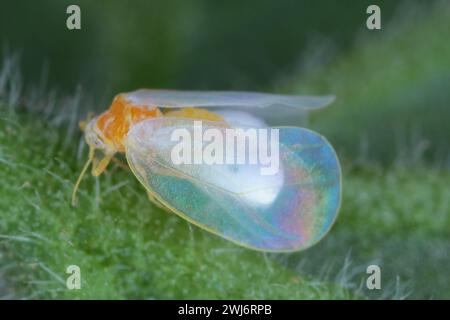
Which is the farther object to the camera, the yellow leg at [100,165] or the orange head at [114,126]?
the orange head at [114,126]

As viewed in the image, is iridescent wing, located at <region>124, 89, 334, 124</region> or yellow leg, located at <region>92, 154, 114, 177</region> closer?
yellow leg, located at <region>92, 154, 114, 177</region>

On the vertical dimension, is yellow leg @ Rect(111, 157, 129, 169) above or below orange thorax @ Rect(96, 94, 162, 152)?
below

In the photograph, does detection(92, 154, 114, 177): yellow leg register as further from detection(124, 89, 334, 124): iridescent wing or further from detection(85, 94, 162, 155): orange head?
detection(124, 89, 334, 124): iridescent wing

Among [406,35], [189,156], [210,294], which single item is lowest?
[210,294]

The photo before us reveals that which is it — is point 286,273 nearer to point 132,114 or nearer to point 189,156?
point 189,156

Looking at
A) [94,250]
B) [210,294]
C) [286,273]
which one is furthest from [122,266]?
[286,273]
